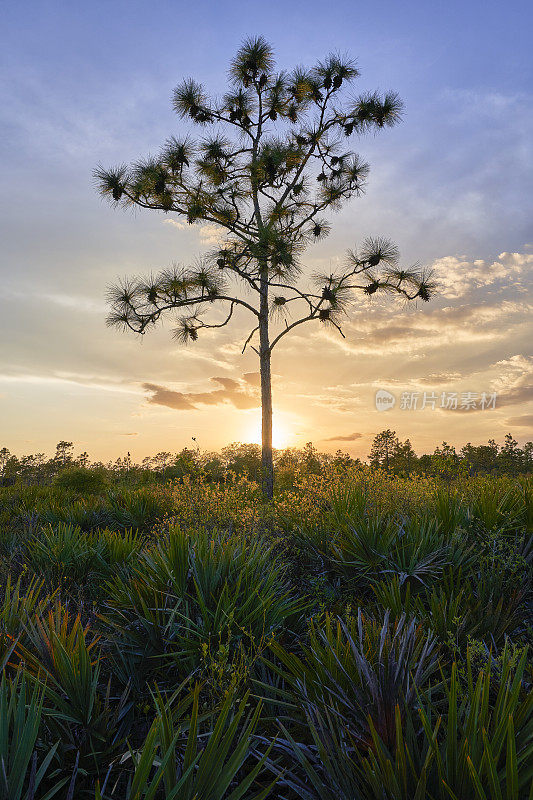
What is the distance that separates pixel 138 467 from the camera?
891 inches

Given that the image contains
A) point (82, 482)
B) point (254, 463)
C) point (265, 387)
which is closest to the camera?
point (82, 482)

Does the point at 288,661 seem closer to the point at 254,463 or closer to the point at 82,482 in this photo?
the point at 82,482

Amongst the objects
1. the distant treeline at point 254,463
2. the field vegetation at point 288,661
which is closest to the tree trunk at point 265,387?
the distant treeline at point 254,463

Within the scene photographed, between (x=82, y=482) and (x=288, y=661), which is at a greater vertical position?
(x=82, y=482)

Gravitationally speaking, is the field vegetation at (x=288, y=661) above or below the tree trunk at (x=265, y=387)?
below

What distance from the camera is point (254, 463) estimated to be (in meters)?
22.2

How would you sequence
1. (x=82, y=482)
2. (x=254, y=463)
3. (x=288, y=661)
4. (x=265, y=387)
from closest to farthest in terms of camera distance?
1. (x=288, y=661)
2. (x=82, y=482)
3. (x=265, y=387)
4. (x=254, y=463)

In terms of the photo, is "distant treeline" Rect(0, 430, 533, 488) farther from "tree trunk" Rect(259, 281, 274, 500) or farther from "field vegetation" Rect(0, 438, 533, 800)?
"field vegetation" Rect(0, 438, 533, 800)

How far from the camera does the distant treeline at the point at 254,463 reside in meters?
16.3

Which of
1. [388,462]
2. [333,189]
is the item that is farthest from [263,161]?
[388,462]

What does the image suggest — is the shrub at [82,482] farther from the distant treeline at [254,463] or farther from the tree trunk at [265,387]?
the tree trunk at [265,387]

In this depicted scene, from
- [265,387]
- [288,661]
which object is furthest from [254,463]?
[288,661]

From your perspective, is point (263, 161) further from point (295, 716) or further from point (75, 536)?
point (295, 716)

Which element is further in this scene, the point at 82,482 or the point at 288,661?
the point at 82,482
